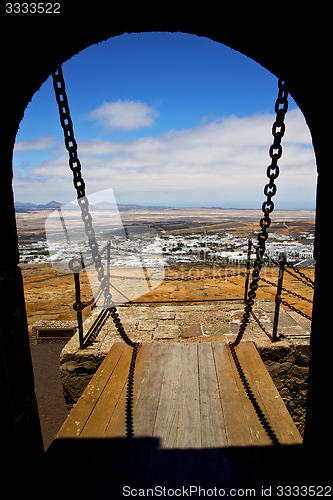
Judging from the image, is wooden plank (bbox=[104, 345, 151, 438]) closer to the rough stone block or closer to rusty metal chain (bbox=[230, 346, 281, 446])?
the rough stone block

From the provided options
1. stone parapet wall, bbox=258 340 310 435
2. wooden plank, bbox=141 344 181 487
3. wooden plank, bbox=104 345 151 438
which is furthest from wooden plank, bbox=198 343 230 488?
stone parapet wall, bbox=258 340 310 435

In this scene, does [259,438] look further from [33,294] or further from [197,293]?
[33,294]

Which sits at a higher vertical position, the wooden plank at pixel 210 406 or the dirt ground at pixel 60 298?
the wooden plank at pixel 210 406

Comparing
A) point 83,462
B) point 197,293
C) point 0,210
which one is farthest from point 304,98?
point 197,293

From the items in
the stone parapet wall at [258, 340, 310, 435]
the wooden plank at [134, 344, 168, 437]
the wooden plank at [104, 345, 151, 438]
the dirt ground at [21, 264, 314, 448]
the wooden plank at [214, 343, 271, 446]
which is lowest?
the dirt ground at [21, 264, 314, 448]

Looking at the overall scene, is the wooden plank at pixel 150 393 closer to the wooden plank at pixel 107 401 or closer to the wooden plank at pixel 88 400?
the wooden plank at pixel 107 401

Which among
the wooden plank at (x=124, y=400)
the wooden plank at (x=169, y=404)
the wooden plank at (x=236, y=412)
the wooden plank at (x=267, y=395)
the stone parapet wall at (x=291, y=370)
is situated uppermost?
the wooden plank at (x=267, y=395)

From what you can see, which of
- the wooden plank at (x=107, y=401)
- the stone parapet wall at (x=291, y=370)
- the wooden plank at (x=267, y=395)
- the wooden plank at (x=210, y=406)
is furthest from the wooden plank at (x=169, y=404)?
the stone parapet wall at (x=291, y=370)
